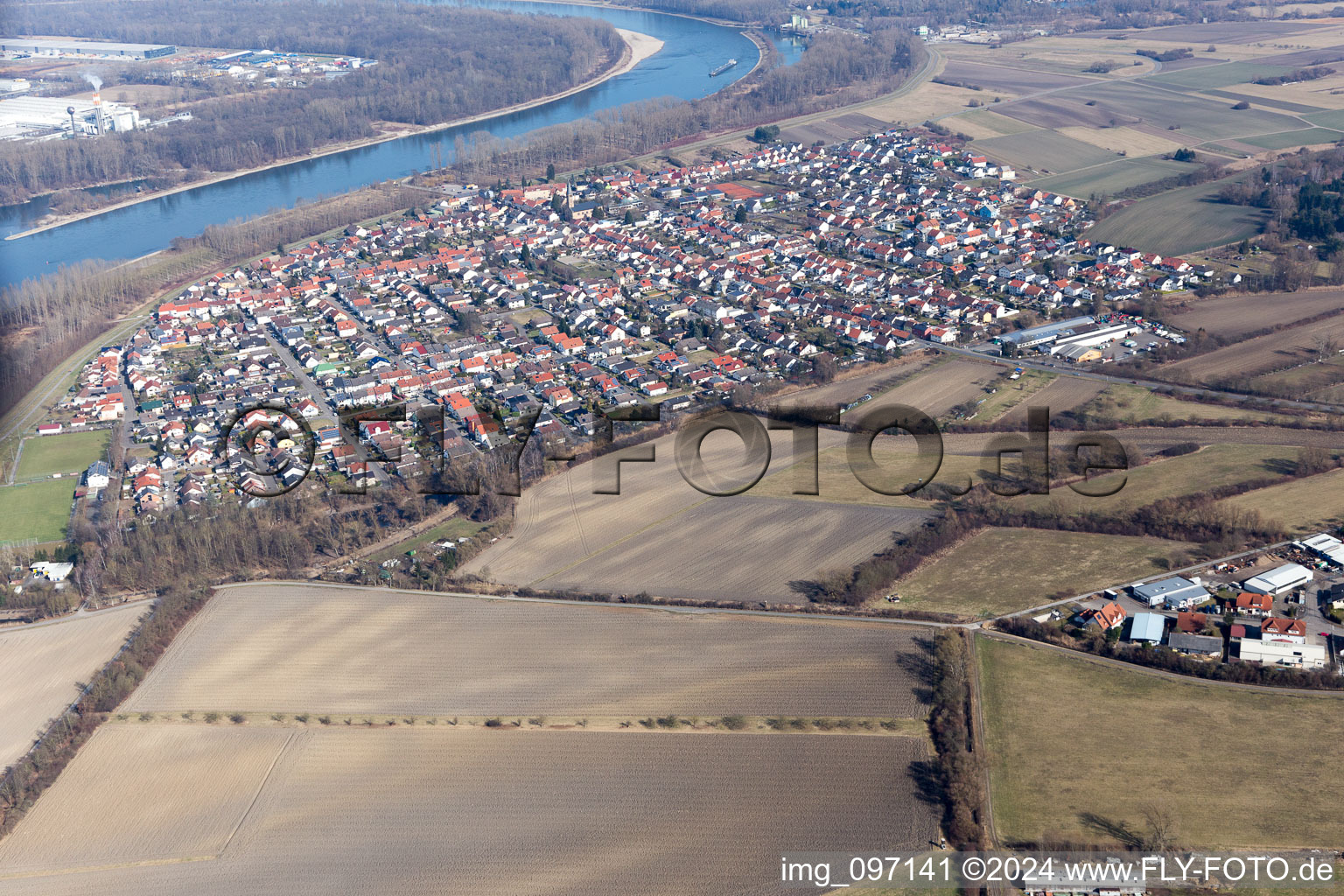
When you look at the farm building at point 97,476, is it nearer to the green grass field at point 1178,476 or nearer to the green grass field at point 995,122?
the green grass field at point 1178,476

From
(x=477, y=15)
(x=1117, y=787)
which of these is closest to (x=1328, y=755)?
(x=1117, y=787)

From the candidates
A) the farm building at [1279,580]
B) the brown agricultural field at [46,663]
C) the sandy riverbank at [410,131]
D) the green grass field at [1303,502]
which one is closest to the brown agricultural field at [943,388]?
the green grass field at [1303,502]

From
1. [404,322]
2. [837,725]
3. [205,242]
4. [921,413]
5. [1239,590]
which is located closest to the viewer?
[837,725]

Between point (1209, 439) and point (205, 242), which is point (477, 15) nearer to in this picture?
point (205, 242)

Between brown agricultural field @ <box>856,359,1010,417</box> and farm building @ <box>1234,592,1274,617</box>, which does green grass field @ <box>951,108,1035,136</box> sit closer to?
brown agricultural field @ <box>856,359,1010,417</box>

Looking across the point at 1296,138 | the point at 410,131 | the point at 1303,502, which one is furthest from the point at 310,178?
the point at 1303,502

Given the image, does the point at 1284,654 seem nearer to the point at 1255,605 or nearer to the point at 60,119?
the point at 1255,605
